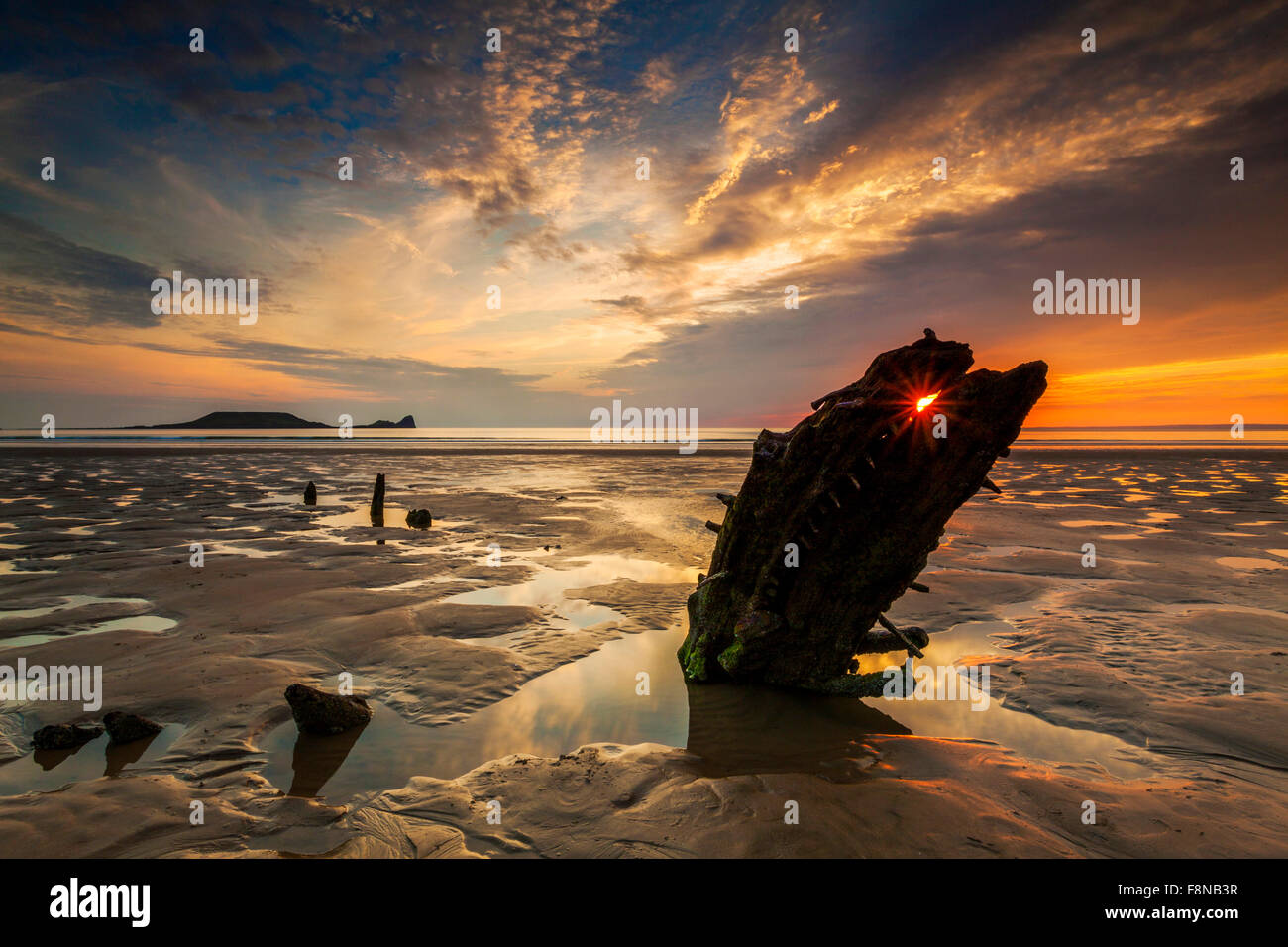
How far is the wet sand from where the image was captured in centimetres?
405

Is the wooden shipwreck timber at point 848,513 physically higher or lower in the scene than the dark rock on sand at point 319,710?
higher

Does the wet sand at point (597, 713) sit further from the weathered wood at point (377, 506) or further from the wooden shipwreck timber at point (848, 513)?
the weathered wood at point (377, 506)

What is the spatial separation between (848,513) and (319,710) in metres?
6.37

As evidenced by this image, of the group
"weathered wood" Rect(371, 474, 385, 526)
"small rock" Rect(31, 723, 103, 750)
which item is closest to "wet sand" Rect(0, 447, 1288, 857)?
"small rock" Rect(31, 723, 103, 750)

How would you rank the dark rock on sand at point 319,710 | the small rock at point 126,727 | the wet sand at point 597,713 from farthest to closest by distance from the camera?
1. the dark rock on sand at point 319,710
2. the small rock at point 126,727
3. the wet sand at point 597,713

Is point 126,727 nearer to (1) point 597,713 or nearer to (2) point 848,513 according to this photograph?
(1) point 597,713

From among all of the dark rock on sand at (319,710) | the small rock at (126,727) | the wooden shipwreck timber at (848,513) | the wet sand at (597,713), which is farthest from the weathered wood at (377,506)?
the wooden shipwreck timber at (848,513)

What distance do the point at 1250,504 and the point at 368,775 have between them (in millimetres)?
35049

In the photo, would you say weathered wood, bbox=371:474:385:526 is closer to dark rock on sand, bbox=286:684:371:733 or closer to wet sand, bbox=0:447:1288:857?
wet sand, bbox=0:447:1288:857

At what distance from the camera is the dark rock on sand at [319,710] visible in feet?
17.9

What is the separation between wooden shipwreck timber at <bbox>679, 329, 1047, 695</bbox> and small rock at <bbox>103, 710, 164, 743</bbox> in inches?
246

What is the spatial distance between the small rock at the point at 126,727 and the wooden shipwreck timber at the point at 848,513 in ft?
20.5

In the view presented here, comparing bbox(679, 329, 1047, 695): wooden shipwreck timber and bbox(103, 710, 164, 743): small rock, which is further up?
bbox(679, 329, 1047, 695): wooden shipwreck timber
